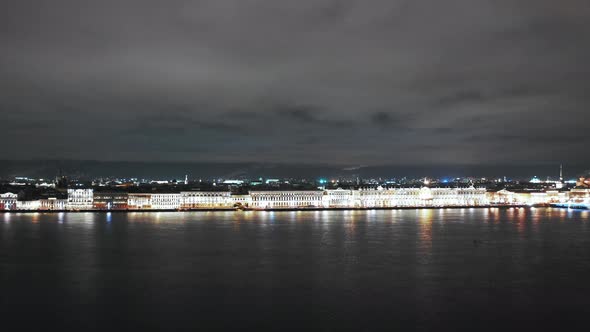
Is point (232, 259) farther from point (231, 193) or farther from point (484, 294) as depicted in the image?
point (231, 193)

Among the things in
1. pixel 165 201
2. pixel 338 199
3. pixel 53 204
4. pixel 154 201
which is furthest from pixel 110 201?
pixel 338 199

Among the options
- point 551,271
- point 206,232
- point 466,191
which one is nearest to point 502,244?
point 551,271

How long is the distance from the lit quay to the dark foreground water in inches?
861

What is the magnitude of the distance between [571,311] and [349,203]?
37788mm

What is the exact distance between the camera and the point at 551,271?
1308 cm

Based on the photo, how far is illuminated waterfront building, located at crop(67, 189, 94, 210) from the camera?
4091 cm

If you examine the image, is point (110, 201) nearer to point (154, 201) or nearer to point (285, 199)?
point (154, 201)

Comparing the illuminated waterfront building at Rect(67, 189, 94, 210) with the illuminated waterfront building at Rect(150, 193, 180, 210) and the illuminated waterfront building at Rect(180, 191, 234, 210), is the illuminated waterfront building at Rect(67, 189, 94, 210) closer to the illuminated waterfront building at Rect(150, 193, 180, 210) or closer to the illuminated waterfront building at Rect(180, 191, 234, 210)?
the illuminated waterfront building at Rect(150, 193, 180, 210)

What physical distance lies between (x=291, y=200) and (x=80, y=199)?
56.4 feet

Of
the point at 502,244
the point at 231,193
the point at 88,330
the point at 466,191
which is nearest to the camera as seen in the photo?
the point at 88,330

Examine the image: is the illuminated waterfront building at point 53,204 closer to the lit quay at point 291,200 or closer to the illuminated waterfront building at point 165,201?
the lit quay at point 291,200

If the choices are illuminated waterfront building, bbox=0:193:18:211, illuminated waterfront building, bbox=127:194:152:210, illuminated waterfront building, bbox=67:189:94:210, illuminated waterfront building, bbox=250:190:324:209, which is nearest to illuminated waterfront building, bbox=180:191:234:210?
illuminated waterfront building, bbox=250:190:324:209

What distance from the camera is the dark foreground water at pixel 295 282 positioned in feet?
30.0

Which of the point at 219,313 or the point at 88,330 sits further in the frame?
the point at 219,313
